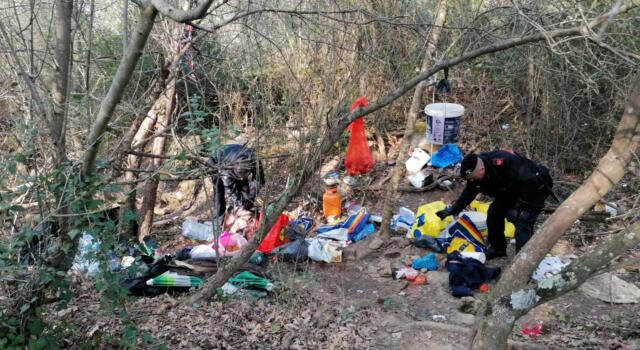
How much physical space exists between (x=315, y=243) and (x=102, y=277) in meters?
3.34

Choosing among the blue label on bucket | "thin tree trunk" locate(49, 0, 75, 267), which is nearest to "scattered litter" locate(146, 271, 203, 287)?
"thin tree trunk" locate(49, 0, 75, 267)

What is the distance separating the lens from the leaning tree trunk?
9.53ft

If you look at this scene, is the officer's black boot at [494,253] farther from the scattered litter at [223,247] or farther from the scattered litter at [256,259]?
the scattered litter at [223,247]

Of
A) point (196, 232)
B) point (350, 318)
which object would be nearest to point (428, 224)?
point (350, 318)

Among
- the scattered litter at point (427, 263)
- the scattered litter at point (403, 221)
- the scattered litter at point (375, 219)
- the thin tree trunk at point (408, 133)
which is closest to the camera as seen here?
the thin tree trunk at point (408, 133)

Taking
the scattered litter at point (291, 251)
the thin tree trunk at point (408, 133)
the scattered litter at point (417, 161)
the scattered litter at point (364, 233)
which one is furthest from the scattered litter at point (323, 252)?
the scattered litter at point (417, 161)

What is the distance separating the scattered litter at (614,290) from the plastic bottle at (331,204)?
10.6 feet

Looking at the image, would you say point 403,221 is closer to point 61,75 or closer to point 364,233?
point 364,233

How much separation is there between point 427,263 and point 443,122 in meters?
2.61

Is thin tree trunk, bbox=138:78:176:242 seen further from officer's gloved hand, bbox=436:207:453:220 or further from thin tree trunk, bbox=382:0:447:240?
officer's gloved hand, bbox=436:207:453:220

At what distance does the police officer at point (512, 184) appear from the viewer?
5.63m

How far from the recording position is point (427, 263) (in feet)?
19.8

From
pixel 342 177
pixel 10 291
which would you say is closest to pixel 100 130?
pixel 10 291

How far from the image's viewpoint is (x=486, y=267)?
5.68 meters
